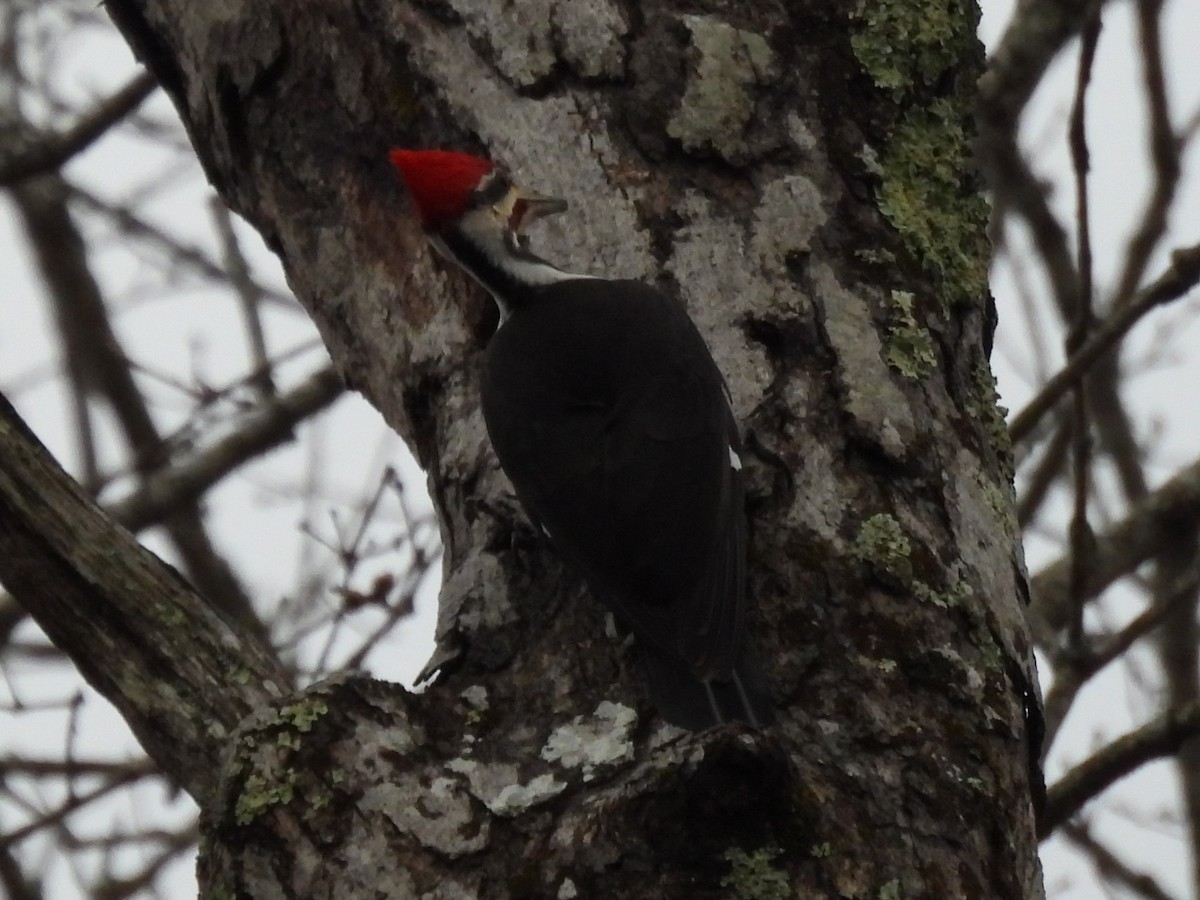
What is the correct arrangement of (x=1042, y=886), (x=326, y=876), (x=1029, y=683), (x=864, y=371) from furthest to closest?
1. (x=864, y=371)
2. (x=1029, y=683)
3. (x=1042, y=886)
4. (x=326, y=876)

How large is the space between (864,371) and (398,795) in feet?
3.03

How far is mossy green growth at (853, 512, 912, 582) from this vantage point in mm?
2188

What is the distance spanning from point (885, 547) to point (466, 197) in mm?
846

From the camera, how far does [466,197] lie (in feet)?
8.50

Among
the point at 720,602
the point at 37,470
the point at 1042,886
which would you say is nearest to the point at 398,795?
the point at 720,602

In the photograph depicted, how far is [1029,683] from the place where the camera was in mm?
2248

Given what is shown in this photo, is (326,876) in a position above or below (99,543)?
below

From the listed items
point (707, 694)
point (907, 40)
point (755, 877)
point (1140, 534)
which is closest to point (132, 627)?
point (707, 694)

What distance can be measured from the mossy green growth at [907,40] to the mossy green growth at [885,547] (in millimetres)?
842

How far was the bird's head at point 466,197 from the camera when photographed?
8.56 feet

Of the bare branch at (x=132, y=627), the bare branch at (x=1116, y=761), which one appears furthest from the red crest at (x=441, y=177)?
the bare branch at (x=1116, y=761)

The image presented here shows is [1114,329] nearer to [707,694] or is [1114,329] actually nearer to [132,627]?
[707,694]

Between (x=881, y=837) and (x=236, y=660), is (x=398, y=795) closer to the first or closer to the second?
(x=236, y=660)

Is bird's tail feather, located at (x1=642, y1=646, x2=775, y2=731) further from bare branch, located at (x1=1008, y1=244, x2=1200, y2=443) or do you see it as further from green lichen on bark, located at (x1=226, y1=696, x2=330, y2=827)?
bare branch, located at (x1=1008, y1=244, x2=1200, y2=443)
